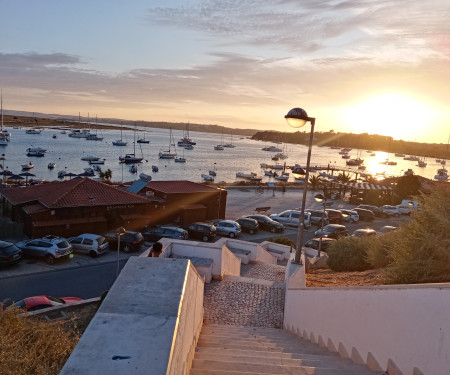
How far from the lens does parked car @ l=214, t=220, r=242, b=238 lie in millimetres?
23938

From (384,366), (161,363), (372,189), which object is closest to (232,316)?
(384,366)

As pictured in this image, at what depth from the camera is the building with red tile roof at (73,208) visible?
64.6ft

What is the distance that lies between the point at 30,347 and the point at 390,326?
5394 millimetres

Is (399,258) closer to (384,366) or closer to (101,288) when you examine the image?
(384,366)

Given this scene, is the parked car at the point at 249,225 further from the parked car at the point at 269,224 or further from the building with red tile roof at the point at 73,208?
the building with red tile roof at the point at 73,208

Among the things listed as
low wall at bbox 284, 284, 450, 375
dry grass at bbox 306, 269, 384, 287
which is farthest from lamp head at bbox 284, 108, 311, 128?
low wall at bbox 284, 284, 450, 375

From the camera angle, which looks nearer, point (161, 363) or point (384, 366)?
point (161, 363)

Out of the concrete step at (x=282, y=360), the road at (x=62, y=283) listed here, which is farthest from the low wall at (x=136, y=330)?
the road at (x=62, y=283)

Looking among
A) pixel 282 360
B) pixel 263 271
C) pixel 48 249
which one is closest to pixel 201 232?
pixel 263 271

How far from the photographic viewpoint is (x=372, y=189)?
39656 millimetres

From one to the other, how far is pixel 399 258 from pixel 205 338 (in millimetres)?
3453

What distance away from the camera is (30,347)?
6.25 m

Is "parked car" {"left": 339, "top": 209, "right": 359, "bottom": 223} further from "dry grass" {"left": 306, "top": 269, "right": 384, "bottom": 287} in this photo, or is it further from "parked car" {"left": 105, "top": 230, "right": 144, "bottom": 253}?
"dry grass" {"left": 306, "top": 269, "right": 384, "bottom": 287}

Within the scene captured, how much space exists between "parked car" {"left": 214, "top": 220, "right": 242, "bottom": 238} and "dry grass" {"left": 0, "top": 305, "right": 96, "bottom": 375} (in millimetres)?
16745
